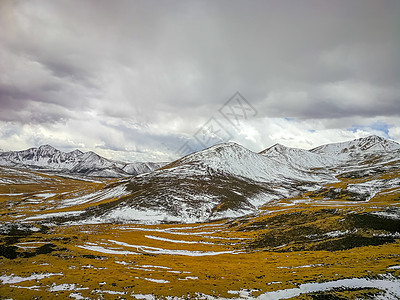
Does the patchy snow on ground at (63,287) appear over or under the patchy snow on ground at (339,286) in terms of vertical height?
over

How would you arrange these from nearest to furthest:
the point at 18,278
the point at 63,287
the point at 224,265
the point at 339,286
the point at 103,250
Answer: the point at 339,286 < the point at 63,287 < the point at 18,278 < the point at 224,265 < the point at 103,250

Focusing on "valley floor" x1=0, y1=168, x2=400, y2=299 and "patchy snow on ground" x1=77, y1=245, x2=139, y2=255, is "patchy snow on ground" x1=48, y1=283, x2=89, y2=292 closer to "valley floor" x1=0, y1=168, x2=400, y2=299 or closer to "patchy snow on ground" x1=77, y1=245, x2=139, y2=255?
"valley floor" x1=0, y1=168, x2=400, y2=299

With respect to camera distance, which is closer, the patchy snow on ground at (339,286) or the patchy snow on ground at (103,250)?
the patchy snow on ground at (339,286)

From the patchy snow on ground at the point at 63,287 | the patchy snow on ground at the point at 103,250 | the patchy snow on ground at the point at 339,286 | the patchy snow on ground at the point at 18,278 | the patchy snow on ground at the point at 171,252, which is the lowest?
the patchy snow on ground at the point at 171,252

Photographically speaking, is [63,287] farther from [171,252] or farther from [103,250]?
[171,252]

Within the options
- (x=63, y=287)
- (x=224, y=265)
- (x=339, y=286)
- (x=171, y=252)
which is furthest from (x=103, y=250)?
(x=339, y=286)

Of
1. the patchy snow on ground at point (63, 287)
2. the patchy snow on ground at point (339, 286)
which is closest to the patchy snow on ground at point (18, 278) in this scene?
the patchy snow on ground at point (63, 287)

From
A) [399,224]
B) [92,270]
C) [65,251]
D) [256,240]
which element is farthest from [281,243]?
[65,251]

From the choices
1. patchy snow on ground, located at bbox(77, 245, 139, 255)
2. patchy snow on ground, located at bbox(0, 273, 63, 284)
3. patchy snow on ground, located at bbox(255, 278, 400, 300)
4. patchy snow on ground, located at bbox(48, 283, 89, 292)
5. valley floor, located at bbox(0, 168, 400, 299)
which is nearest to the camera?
patchy snow on ground, located at bbox(255, 278, 400, 300)

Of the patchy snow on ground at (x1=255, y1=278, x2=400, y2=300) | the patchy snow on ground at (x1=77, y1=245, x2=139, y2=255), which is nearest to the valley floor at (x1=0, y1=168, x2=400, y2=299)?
the patchy snow on ground at (x1=255, y1=278, x2=400, y2=300)

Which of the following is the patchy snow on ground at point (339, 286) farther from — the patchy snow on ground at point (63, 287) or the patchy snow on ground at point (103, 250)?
the patchy snow on ground at point (103, 250)

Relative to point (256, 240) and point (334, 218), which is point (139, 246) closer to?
point (256, 240)

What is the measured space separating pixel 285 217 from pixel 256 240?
3087 centimetres

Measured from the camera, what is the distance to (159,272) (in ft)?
132
